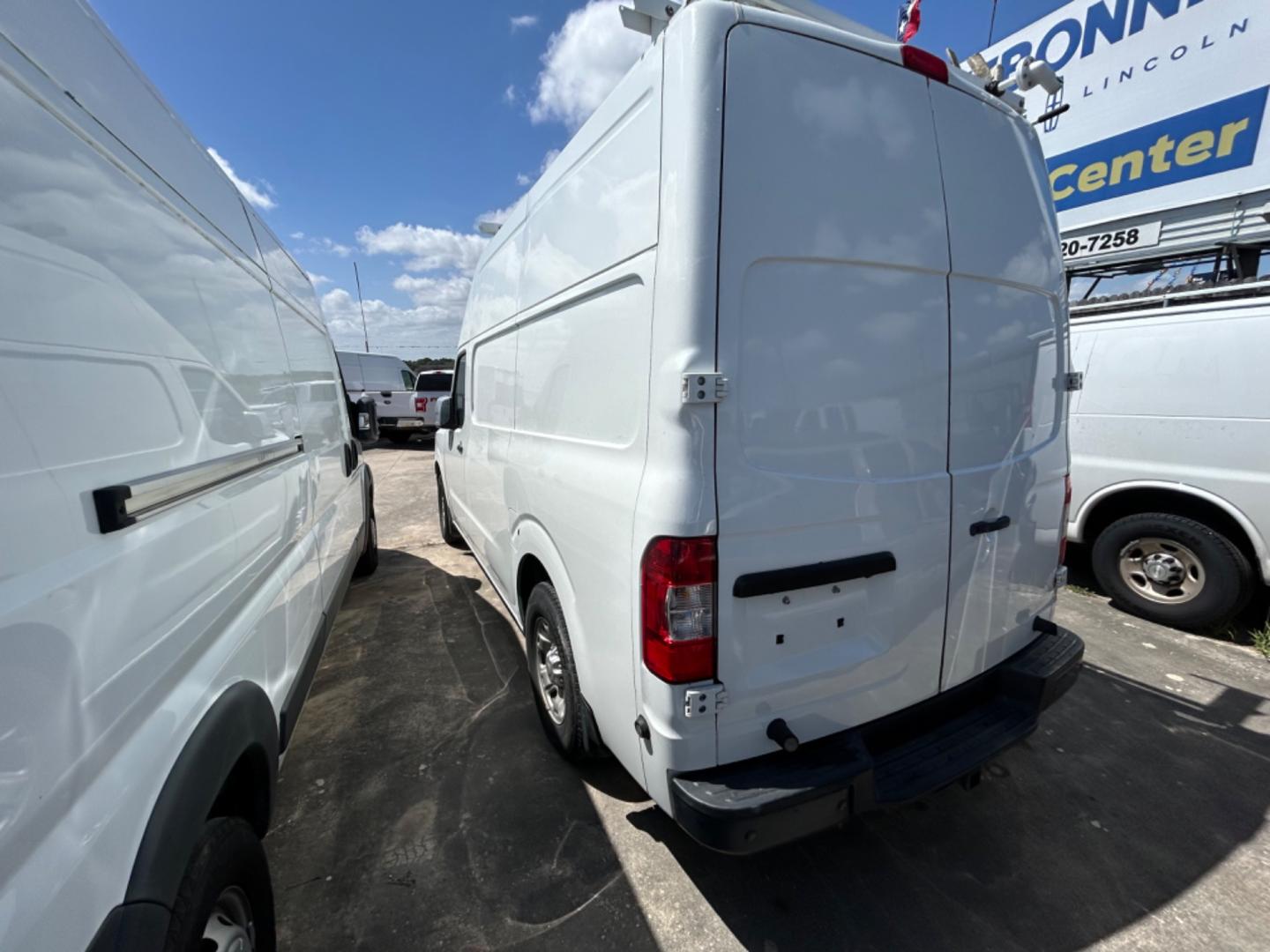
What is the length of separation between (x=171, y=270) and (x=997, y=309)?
8.80 feet

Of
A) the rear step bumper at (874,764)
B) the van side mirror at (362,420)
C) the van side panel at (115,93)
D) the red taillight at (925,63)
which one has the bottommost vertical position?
the rear step bumper at (874,764)

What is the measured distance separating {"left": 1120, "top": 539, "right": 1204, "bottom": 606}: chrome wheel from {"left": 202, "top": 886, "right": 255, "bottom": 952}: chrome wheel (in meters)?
5.45

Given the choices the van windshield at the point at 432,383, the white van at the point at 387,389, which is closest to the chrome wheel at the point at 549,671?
the white van at the point at 387,389

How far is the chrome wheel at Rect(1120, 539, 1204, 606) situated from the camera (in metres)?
3.86

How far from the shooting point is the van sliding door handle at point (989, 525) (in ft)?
6.63

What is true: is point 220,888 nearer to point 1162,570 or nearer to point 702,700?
point 702,700

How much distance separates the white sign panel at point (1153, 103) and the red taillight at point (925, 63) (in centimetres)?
606

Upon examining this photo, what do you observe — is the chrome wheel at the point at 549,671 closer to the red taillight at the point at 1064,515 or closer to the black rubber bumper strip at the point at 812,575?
the black rubber bumper strip at the point at 812,575

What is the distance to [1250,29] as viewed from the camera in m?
6.22

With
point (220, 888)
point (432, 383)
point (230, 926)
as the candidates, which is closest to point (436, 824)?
point (230, 926)

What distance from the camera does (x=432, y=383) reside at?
1551 centimetres

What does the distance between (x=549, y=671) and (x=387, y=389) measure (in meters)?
15.5

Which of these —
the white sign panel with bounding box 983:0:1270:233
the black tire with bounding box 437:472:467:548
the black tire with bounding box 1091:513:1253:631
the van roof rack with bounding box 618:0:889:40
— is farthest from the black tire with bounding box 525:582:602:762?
the white sign panel with bounding box 983:0:1270:233

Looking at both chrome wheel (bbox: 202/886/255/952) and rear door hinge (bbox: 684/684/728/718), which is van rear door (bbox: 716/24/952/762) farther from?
chrome wheel (bbox: 202/886/255/952)
